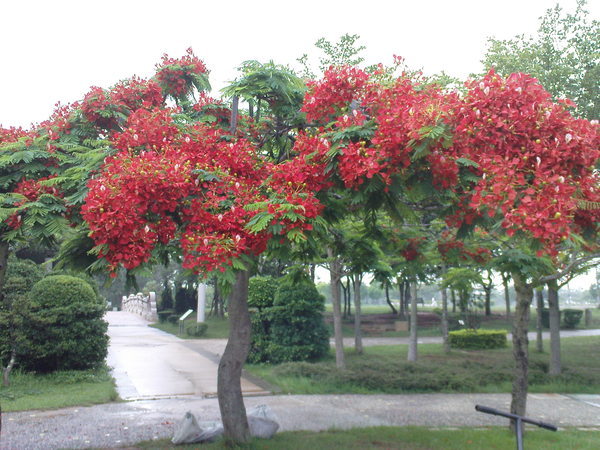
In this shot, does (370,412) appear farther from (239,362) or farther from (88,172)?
(88,172)

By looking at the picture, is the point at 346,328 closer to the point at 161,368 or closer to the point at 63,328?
the point at 161,368

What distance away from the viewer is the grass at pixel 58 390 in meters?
9.65

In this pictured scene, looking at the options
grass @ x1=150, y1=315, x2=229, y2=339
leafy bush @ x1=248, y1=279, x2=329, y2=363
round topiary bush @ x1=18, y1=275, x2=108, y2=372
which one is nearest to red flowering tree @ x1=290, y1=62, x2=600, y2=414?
round topiary bush @ x1=18, y1=275, x2=108, y2=372

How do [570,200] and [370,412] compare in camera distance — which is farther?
[370,412]

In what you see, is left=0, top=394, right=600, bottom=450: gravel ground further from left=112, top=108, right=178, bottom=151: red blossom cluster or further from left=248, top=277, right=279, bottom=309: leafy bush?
left=248, top=277, right=279, bottom=309: leafy bush

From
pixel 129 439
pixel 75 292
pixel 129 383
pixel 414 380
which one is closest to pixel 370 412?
pixel 414 380

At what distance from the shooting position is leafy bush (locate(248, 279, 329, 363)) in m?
14.6

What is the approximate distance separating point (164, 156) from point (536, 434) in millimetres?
6417

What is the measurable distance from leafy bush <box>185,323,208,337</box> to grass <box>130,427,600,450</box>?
15500mm

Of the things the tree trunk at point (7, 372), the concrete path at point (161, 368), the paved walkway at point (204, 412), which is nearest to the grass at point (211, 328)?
the concrete path at point (161, 368)

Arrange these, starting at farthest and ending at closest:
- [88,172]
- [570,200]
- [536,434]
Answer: [536,434], [88,172], [570,200]

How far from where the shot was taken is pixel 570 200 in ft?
14.3

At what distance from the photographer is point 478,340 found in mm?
20047

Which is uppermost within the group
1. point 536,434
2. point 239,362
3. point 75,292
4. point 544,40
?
point 544,40
